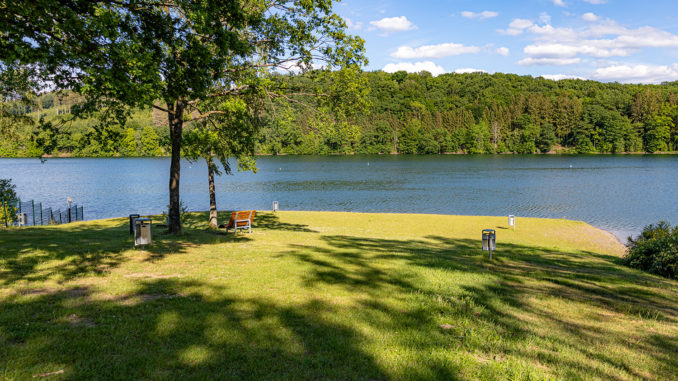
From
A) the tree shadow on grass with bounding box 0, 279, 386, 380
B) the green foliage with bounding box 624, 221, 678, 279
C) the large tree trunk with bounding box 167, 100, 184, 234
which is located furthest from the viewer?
the large tree trunk with bounding box 167, 100, 184, 234

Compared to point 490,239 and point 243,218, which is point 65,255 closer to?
point 243,218

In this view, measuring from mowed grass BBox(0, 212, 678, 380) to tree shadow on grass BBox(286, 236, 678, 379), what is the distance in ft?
0.12

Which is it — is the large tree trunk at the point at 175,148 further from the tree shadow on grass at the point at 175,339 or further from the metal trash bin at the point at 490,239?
the metal trash bin at the point at 490,239

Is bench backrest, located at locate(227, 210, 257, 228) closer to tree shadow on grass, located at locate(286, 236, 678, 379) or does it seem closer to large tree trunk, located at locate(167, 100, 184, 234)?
large tree trunk, located at locate(167, 100, 184, 234)

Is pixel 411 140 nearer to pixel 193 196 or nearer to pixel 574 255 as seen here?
pixel 193 196

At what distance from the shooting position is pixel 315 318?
6.36 m

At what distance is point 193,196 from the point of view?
5094cm

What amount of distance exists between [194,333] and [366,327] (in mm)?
2520

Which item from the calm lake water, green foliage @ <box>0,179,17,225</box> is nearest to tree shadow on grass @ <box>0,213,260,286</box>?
green foliage @ <box>0,179,17,225</box>

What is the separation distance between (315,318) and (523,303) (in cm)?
428

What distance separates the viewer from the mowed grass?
15.7ft

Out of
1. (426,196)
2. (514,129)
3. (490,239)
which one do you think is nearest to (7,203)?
(490,239)

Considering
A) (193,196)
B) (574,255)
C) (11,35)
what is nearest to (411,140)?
(193,196)

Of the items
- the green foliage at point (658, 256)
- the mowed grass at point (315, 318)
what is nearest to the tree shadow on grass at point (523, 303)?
the mowed grass at point (315, 318)
